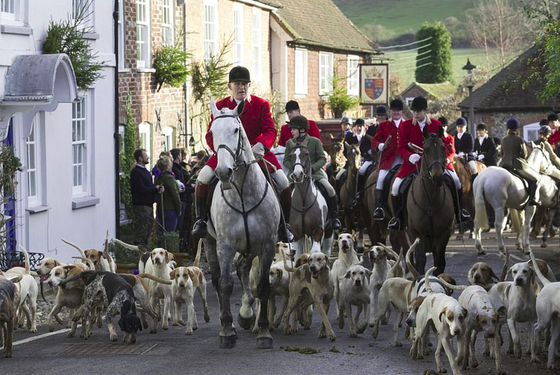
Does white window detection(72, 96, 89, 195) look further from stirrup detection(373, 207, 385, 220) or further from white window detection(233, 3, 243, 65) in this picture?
white window detection(233, 3, 243, 65)

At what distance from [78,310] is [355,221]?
10.6 metres

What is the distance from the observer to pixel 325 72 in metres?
40.6

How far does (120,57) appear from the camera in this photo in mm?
23266

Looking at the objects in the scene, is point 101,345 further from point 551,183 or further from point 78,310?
point 551,183

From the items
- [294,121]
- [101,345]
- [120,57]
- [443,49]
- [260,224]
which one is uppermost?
[443,49]

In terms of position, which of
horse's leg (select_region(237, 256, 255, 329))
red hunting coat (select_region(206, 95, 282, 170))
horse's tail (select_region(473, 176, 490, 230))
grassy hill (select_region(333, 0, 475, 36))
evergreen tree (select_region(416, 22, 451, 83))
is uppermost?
grassy hill (select_region(333, 0, 475, 36))

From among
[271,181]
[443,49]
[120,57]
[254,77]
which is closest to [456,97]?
[443,49]

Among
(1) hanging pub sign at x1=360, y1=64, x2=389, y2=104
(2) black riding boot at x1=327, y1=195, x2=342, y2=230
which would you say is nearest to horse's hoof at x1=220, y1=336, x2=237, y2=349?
(2) black riding boot at x1=327, y1=195, x2=342, y2=230

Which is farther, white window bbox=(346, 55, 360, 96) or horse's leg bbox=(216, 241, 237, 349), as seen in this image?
white window bbox=(346, 55, 360, 96)

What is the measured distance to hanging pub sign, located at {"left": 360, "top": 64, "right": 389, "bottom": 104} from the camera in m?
40.1

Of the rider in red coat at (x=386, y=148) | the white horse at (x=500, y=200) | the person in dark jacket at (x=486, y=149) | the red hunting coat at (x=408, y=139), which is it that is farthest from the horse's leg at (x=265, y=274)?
the person in dark jacket at (x=486, y=149)

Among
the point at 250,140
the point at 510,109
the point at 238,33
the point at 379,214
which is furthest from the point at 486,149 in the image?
the point at 510,109

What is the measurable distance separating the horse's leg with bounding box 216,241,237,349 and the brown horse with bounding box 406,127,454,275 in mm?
3326

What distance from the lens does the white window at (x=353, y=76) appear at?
43.3 meters
